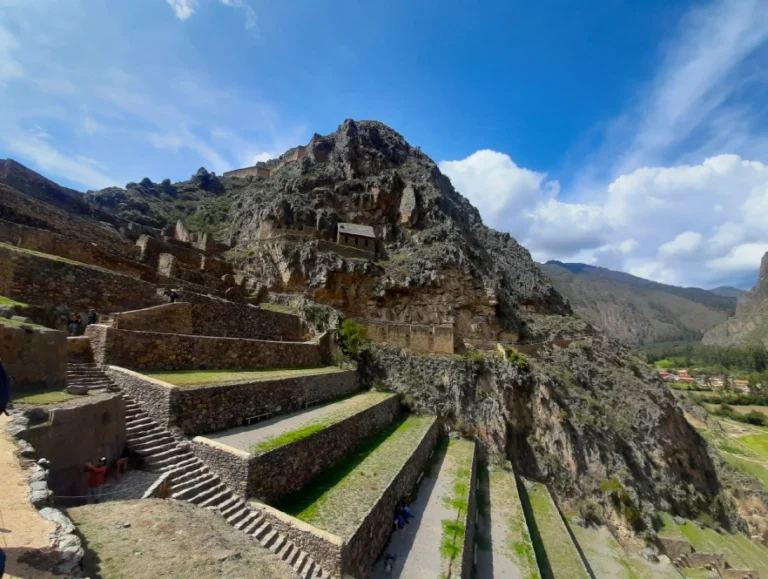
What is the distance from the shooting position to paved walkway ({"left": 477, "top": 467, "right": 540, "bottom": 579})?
11328 millimetres

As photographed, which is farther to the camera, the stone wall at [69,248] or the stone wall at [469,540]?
the stone wall at [69,248]

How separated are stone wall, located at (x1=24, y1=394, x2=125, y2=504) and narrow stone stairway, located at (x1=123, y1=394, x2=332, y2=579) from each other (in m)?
0.59

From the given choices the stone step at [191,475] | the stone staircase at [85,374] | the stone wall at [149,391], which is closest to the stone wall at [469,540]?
the stone step at [191,475]

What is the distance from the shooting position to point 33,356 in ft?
28.1

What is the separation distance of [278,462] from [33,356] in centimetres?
605

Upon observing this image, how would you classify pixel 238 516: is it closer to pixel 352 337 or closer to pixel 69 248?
pixel 69 248

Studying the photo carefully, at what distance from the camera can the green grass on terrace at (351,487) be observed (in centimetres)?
882

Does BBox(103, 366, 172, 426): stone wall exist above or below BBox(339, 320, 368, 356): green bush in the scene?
below

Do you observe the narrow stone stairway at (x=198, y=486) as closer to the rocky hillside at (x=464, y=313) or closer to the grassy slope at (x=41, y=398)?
the grassy slope at (x=41, y=398)

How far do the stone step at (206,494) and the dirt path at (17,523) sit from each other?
3410 mm

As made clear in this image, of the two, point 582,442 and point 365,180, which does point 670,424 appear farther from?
point 365,180

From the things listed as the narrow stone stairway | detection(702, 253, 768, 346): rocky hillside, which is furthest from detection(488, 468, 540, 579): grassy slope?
detection(702, 253, 768, 346): rocky hillside

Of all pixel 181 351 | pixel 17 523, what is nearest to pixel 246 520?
pixel 17 523

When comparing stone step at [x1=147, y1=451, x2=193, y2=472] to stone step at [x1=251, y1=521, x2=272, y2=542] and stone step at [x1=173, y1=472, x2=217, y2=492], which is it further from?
stone step at [x1=251, y1=521, x2=272, y2=542]
